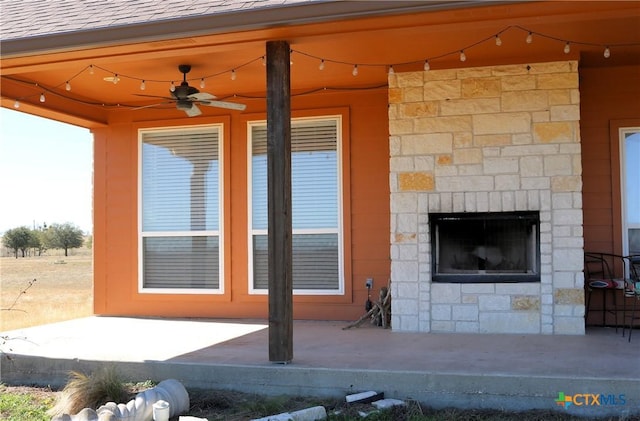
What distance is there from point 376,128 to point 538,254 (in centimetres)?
227

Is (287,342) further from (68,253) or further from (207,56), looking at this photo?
(68,253)

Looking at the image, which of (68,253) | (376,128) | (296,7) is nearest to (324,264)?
(376,128)

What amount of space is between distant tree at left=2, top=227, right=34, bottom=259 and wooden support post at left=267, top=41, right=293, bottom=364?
63.8 ft

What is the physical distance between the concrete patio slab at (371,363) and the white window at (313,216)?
2.69 ft

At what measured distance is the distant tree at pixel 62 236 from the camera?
2356 centimetres

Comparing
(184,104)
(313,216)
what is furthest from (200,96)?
(313,216)

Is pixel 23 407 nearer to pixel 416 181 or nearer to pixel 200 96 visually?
pixel 200 96

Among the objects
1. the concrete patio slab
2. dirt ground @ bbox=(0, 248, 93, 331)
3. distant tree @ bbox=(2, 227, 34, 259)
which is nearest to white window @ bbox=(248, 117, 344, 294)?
the concrete patio slab

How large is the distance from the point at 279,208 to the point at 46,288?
509 inches

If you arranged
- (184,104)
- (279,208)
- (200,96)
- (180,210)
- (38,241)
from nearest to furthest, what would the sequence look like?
(279,208) < (200,96) < (184,104) < (180,210) < (38,241)

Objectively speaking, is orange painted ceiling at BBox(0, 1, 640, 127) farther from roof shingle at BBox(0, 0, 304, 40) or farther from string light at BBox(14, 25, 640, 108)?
roof shingle at BBox(0, 0, 304, 40)

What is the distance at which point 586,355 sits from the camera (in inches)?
197

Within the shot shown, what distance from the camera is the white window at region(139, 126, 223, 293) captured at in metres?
7.87

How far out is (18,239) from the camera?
21.8 m
